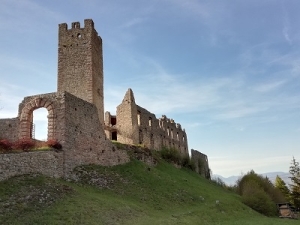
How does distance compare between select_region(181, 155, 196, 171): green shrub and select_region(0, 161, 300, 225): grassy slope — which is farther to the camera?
select_region(181, 155, 196, 171): green shrub

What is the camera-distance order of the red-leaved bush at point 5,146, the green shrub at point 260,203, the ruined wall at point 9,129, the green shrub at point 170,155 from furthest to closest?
the green shrub at point 170,155 → the green shrub at point 260,203 → the ruined wall at point 9,129 → the red-leaved bush at point 5,146

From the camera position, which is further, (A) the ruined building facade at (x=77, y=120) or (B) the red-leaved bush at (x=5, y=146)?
(A) the ruined building facade at (x=77, y=120)

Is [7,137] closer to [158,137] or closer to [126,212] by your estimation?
[126,212]

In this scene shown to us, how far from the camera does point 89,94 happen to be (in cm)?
3456

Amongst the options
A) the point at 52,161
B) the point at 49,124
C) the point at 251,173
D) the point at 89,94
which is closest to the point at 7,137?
the point at 49,124

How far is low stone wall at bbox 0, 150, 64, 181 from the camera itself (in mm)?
18859

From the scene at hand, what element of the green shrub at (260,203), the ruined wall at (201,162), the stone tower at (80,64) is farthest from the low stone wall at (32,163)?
the ruined wall at (201,162)

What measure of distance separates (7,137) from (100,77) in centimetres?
1389

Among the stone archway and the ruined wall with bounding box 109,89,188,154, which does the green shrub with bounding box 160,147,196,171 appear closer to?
the ruined wall with bounding box 109,89,188,154

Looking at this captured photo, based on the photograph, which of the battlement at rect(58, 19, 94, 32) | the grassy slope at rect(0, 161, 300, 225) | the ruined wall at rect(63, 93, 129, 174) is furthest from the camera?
the battlement at rect(58, 19, 94, 32)

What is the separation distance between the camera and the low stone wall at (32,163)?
61.9 feet

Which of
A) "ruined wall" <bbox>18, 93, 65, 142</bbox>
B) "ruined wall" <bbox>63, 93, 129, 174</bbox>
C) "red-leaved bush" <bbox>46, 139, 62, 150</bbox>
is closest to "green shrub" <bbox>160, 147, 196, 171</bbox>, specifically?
"ruined wall" <bbox>63, 93, 129, 174</bbox>

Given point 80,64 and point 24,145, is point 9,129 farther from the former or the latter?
point 80,64

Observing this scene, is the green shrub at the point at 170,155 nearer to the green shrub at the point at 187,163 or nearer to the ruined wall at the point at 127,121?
Answer: the green shrub at the point at 187,163
